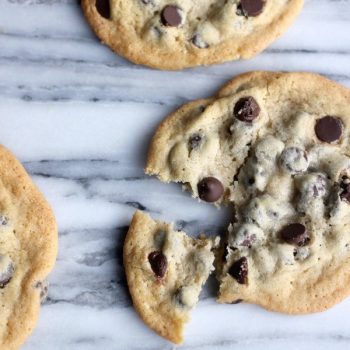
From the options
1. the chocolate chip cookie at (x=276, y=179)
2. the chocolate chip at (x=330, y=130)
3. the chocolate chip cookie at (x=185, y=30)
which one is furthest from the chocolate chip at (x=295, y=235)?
the chocolate chip cookie at (x=185, y=30)

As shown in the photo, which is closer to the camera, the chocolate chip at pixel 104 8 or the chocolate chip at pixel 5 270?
the chocolate chip at pixel 5 270

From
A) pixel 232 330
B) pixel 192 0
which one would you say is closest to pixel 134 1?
pixel 192 0

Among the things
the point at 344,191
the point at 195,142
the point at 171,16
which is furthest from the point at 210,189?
the point at 171,16

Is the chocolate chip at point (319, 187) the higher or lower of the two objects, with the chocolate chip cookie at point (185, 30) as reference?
lower

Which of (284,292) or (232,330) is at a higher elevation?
(284,292)

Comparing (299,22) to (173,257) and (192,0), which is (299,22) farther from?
(173,257)

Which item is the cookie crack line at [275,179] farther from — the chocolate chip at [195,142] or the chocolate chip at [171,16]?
the chocolate chip at [171,16]

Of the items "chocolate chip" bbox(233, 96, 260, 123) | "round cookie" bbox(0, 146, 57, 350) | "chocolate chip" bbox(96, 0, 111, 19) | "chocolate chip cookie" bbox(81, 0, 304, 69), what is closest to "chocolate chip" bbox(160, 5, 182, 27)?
"chocolate chip cookie" bbox(81, 0, 304, 69)

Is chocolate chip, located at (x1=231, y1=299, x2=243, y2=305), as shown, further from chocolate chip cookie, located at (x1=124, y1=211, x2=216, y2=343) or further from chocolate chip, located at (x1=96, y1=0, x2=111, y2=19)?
chocolate chip, located at (x1=96, y1=0, x2=111, y2=19)
